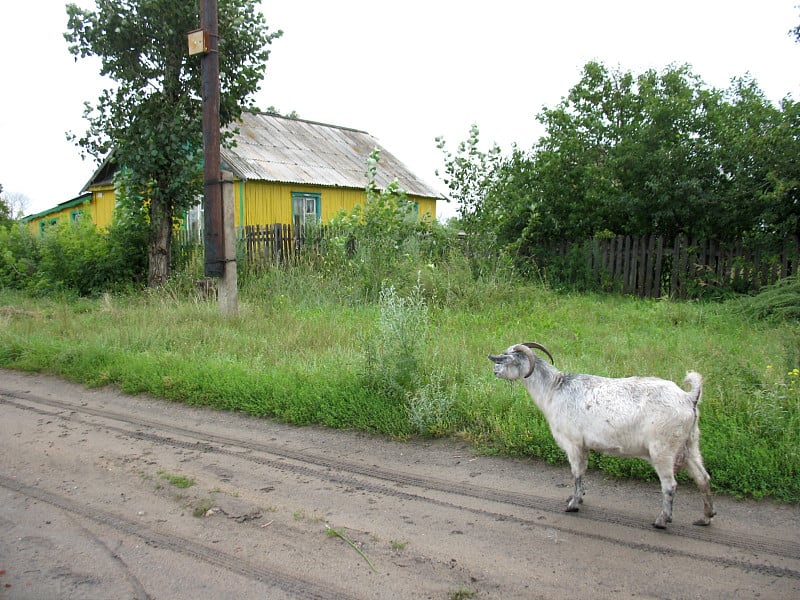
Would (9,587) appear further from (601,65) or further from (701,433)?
(601,65)

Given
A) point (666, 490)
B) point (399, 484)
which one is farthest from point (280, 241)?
point (666, 490)

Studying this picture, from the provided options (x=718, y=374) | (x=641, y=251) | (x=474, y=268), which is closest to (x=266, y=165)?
(x=474, y=268)

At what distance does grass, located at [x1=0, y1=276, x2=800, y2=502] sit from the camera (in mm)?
5457

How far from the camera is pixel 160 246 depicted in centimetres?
1559

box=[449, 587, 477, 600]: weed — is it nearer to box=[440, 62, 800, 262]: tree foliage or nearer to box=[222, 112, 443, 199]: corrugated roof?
box=[440, 62, 800, 262]: tree foliage

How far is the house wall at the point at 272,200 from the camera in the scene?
20797 mm

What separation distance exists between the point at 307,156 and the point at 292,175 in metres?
2.49

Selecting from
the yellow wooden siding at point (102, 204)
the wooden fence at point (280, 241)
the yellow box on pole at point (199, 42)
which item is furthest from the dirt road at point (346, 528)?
the yellow wooden siding at point (102, 204)

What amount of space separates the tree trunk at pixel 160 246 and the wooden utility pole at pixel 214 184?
4985 millimetres

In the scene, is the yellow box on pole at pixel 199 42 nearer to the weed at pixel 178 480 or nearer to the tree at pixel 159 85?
the tree at pixel 159 85

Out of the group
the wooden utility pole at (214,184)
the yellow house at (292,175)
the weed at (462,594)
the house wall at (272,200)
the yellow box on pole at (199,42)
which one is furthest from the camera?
the yellow house at (292,175)

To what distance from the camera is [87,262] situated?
16.5 meters

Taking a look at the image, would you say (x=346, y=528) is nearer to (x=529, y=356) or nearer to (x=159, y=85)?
(x=529, y=356)

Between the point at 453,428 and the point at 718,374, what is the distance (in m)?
2.78
